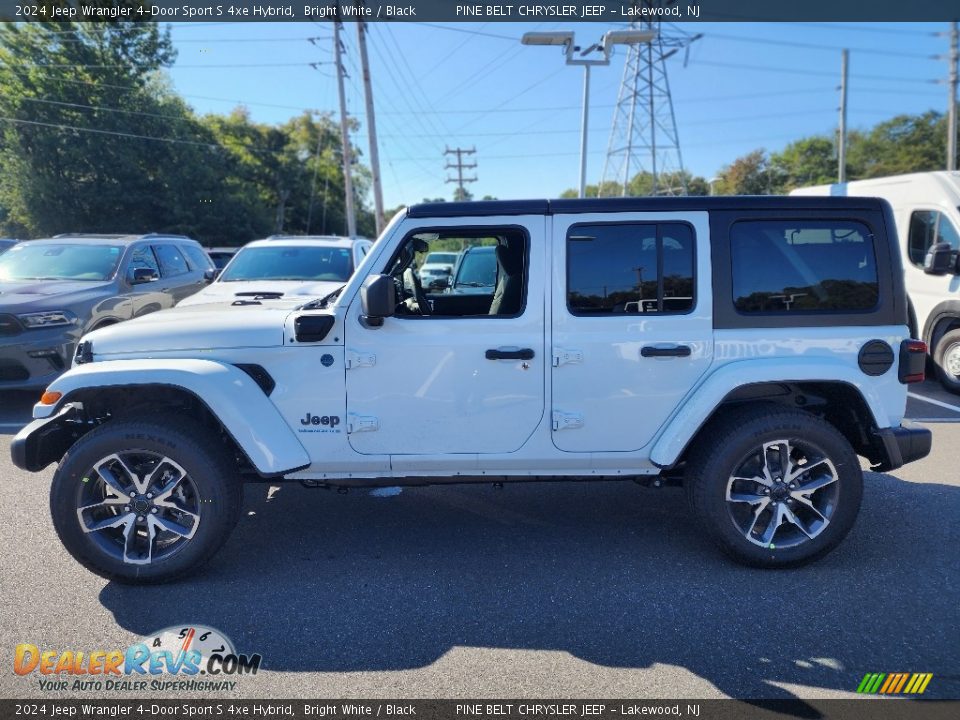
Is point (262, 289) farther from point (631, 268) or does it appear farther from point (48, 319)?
point (631, 268)

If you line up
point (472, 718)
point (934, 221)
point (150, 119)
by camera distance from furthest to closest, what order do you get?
point (150, 119)
point (934, 221)
point (472, 718)

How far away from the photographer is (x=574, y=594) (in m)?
3.45

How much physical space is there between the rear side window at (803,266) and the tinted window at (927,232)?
5.76 meters

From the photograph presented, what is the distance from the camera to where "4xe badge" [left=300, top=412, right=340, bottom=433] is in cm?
356

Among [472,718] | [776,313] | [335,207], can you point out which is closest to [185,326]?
[472,718]

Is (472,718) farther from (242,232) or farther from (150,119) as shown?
(242,232)

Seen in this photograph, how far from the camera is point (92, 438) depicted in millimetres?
3469

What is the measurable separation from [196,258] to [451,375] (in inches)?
314

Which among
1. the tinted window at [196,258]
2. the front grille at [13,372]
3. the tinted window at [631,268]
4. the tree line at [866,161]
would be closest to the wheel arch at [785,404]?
the tinted window at [631,268]

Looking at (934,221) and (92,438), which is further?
(934,221)

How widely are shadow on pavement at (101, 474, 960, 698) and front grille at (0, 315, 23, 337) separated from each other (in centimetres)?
417

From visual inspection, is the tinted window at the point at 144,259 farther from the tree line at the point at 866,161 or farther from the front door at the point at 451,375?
the tree line at the point at 866,161

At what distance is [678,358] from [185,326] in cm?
277

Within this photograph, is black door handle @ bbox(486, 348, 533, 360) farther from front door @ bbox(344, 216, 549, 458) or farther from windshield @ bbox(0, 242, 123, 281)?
windshield @ bbox(0, 242, 123, 281)
